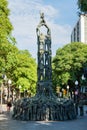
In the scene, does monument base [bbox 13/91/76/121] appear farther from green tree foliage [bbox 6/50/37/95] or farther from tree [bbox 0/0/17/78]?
green tree foliage [bbox 6/50/37/95]

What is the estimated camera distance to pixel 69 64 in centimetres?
9369

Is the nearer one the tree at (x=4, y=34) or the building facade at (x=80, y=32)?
the tree at (x=4, y=34)

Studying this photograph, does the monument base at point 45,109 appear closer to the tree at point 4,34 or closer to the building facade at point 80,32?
the tree at point 4,34

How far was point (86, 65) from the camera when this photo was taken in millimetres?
90000

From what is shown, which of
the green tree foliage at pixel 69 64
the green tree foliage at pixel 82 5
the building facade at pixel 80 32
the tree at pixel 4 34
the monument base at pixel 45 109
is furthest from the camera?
the building facade at pixel 80 32

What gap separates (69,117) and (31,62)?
65565mm

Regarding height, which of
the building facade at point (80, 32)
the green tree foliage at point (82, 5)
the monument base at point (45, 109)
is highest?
the building facade at point (80, 32)

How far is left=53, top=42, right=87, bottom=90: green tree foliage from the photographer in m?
92.1

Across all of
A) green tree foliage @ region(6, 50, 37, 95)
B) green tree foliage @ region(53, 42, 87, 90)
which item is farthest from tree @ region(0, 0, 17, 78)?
green tree foliage @ region(53, 42, 87, 90)

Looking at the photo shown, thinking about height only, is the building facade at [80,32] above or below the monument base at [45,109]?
above

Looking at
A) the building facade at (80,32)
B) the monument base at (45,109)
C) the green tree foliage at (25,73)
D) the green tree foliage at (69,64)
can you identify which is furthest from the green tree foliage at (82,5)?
the building facade at (80,32)

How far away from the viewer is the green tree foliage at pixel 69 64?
92.1 meters

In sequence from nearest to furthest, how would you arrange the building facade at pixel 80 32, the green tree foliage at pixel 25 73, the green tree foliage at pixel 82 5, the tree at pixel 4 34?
the green tree foliage at pixel 82 5 → the tree at pixel 4 34 → the green tree foliage at pixel 25 73 → the building facade at pixel 80 32

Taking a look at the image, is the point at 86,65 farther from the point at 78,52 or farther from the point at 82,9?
the point at 82,9
